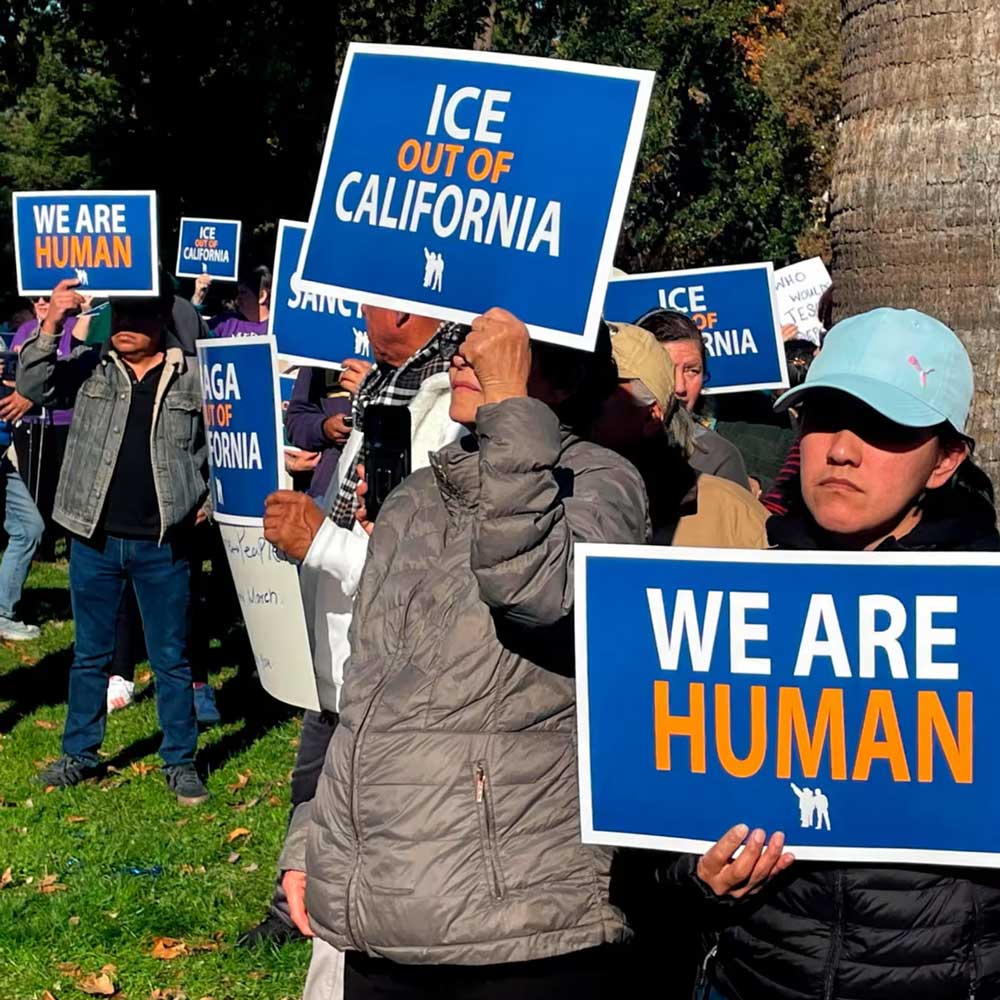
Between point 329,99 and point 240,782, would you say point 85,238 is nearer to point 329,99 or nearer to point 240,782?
point 240,782

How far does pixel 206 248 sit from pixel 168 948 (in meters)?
10.7

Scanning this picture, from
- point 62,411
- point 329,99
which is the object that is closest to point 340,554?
point 62,411

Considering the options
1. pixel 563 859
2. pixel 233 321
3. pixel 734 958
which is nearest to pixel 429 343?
pixel 563 859

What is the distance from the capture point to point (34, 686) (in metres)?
9.83

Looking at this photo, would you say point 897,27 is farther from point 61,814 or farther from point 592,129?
point 61,814

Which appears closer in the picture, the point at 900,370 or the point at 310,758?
the point at 900,370

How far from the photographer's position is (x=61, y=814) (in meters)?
7.47

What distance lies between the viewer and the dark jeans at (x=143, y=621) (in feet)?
24.7

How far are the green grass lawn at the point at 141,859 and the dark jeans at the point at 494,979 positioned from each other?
2691mm

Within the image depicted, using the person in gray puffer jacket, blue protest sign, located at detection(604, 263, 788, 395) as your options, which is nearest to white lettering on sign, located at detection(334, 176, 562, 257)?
the person in gray puffer jacket

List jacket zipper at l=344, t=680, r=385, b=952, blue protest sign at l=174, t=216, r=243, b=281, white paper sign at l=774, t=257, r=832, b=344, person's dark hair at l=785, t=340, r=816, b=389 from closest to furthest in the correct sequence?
jacket zipper at l=344, t=680, r=385, b=952 → person's dark hair at l=785, t=340, r=816, b=389 → white paper sign at l=774, t=257, r=832, b=344 → blue protest sign at l=174, t=216, r=243, b=281

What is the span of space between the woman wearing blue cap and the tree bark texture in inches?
70.1

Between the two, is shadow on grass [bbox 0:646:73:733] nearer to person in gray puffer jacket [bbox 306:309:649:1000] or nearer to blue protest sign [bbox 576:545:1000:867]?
person in gray puffer jacket [bbox 306:309:649:1000]

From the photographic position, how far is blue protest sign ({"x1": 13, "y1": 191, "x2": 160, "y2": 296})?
7758 millimetres
